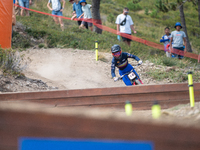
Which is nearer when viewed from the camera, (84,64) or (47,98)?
(47,98)

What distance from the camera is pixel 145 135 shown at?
129cm

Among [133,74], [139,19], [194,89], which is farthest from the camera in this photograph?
[139,19]

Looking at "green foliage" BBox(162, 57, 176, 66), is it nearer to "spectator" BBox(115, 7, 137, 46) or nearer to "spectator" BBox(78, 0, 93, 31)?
"spectator" BBox(115, 7, 137, 46)

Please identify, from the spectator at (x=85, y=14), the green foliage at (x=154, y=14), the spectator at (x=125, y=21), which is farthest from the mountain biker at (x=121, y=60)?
the green foliage at (x=154, y=14)

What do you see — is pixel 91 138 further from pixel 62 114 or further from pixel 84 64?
pixel 84 64

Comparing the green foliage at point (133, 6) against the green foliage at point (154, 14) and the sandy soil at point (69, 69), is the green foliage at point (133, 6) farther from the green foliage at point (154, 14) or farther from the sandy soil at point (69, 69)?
the sandy soil at point (69, 69)

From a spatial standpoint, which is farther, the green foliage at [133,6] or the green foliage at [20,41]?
the green foliage at [133,6]

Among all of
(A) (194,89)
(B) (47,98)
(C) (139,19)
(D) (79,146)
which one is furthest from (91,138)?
(C) (139,19)

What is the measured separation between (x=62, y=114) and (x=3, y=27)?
8.21 m

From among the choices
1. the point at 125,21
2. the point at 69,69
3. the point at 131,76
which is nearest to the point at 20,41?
the point at 69,69

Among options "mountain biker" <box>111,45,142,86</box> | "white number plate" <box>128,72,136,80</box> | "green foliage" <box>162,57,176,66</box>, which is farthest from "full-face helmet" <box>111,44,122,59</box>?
"green foliage" <box>162,57,176,66</box>

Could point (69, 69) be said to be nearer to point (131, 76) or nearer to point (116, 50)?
point (116, 50)

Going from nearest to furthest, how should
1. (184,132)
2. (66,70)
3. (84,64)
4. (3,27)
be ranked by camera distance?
(184,132) < (3,27) < (66,70) < (84,64)

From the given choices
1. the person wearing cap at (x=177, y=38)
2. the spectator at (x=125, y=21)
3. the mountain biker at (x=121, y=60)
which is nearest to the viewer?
the mountain biker at (x=121, y=60)
